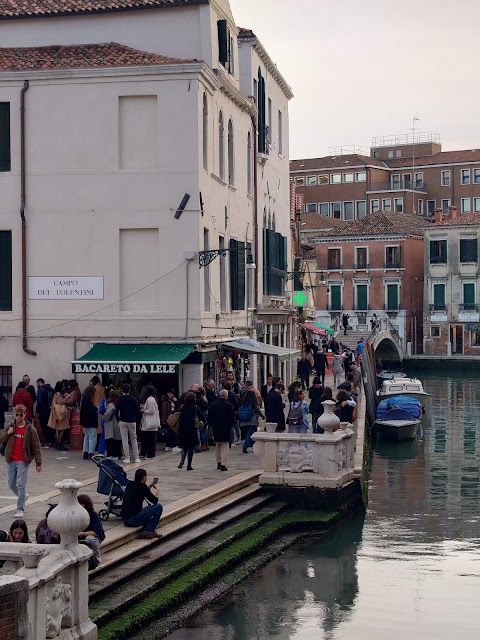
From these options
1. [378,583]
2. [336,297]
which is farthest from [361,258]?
[378,583]

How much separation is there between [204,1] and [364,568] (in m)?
13.4

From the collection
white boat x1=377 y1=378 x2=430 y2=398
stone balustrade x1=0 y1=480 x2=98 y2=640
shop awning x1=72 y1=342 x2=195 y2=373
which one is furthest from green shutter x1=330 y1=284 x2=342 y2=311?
stone balustrade x1=0 y1=480 x2=98 y2=640

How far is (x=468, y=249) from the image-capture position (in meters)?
72.2

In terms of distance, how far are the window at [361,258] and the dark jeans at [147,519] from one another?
60838mm

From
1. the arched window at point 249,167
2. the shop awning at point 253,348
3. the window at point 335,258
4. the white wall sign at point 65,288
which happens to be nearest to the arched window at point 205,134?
the white wall sign at point 65,288

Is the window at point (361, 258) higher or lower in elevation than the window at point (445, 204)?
lower

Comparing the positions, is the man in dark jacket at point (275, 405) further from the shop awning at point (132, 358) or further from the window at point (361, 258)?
the window at point (361, 258)

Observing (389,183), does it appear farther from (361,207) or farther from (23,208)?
(23,208)

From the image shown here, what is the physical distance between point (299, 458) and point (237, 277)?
9483 millimetres

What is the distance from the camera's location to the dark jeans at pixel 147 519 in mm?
13391

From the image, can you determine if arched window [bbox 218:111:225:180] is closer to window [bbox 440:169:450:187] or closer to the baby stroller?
the baby stroller

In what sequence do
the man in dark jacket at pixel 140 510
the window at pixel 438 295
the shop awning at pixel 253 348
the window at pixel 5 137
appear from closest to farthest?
1. the man in dark jacket at pixel 140 510
2. the window at pixel 5 137
3. the shop awning at pixel 253 348
4. the window at pixel 438 295

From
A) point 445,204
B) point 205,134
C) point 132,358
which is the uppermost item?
point 445,204

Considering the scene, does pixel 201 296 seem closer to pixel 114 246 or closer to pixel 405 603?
pixel 114 246
